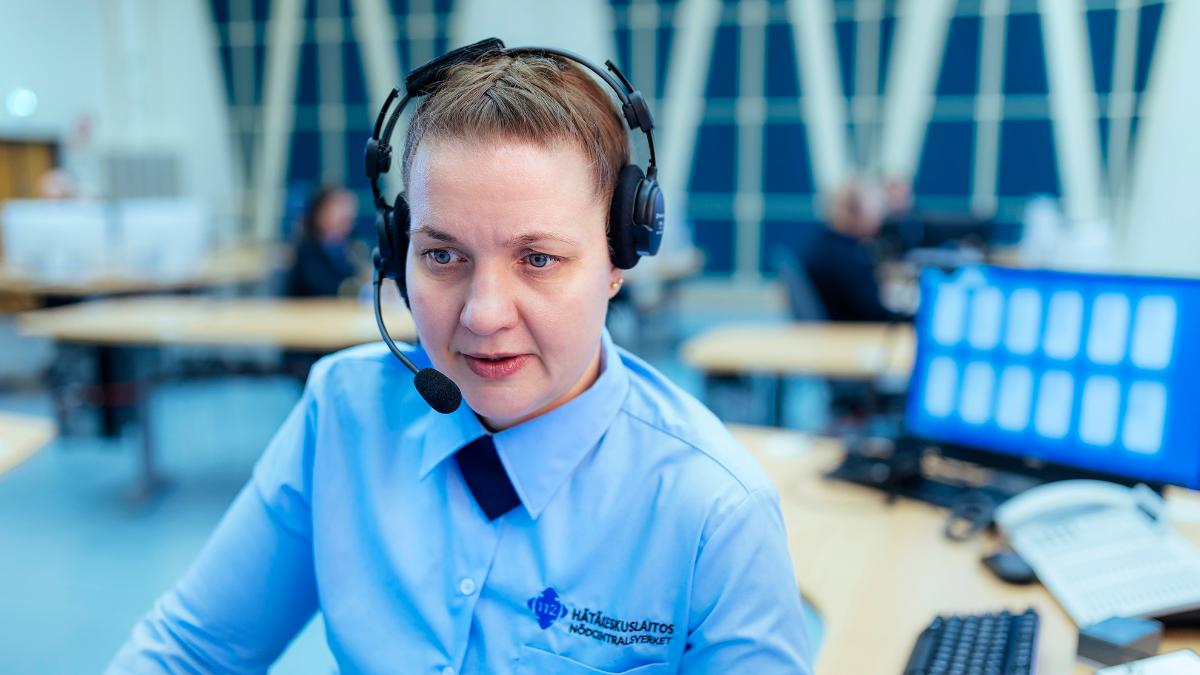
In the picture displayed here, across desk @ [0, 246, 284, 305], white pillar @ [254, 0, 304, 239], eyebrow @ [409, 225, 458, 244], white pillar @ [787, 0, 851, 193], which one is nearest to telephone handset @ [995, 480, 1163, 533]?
eyebrow @ [409, 225, 458, 244]

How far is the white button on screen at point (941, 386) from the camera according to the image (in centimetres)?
181

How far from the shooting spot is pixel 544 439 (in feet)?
3.32

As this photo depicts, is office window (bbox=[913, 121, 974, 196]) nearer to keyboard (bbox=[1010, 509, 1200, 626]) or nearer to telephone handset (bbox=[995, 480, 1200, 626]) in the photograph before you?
telephone handset (bbox=[995, 480, 1200, 626])

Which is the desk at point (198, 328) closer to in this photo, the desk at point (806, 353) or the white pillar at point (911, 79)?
the desk at point (806, 353)

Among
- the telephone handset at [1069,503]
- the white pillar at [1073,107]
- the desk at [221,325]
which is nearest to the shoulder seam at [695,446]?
the telephone handset at [1069,503]

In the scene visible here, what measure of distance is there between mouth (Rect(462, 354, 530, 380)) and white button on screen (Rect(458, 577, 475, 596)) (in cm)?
22

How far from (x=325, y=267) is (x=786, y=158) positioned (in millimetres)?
4959

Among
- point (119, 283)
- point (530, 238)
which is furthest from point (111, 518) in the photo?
point (530, 238)

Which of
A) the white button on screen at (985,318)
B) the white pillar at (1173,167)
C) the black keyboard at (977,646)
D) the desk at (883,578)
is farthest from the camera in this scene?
the white pillar at (1173,167)

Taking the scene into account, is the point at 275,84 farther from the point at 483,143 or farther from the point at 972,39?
the point at 483,143

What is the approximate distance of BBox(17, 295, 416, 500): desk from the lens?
368 centimetres

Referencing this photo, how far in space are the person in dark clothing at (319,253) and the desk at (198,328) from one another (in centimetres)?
39

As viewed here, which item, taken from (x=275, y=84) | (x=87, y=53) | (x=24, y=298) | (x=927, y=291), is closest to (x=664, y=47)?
(x=275, y=84)

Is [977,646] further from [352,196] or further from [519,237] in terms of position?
[352,196]
